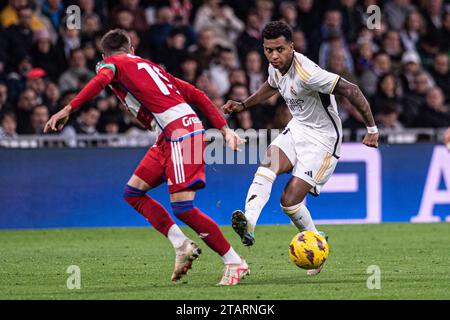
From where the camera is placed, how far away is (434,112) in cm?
1669

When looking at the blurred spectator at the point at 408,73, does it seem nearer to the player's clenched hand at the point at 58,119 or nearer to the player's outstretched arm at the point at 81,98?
the player's outstretched arm at the point at 81,98

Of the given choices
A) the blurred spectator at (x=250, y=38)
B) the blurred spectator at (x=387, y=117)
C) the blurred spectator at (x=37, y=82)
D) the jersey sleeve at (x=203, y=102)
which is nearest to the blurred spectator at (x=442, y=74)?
the blurred spectator at (x=387, y=117)

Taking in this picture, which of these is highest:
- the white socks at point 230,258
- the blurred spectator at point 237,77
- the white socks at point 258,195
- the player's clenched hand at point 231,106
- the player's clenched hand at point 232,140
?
the player's clenched hand at point 231,106

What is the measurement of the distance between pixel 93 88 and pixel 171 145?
0.83 m

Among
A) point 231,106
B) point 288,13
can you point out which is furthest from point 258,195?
point 288,13

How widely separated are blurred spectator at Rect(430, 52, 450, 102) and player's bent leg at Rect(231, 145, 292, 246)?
8707 millimetres

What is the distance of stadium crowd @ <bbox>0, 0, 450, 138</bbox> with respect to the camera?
1522cm

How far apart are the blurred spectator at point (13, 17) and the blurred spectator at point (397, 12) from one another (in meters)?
6.27

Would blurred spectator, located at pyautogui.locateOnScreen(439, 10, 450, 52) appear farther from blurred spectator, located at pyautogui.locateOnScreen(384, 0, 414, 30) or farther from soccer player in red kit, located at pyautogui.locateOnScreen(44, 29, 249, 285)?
soccer player in red kit, located at pyautogui.locateOnScreen(44, 29, 249, 285)

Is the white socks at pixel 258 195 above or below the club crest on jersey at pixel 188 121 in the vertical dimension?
below

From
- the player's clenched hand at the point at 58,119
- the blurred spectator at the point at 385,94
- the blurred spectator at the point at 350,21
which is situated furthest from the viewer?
the blurred spectator at the point at 350,21

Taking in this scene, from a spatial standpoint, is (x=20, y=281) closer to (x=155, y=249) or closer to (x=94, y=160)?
(x=155, y=249)

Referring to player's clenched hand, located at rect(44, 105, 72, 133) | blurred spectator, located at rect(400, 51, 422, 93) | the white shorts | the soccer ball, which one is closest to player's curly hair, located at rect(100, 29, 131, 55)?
player's clenched hand, located at rect(44, 105, 72, 133)

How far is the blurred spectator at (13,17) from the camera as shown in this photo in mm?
16125
